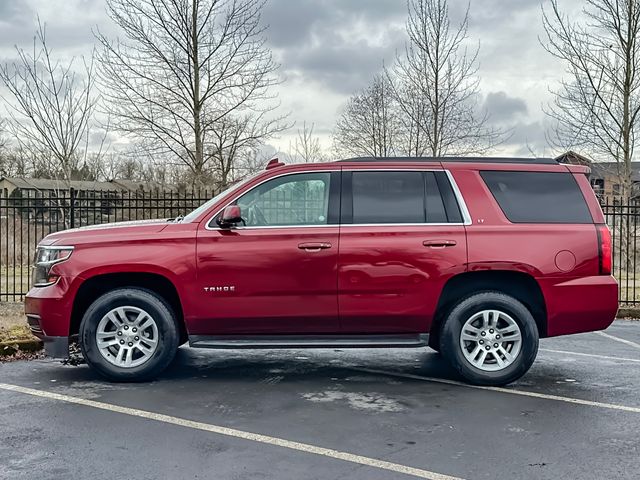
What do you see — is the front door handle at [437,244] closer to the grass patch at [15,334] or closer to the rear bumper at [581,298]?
the rear bumper at [581,298]

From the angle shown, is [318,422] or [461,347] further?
[461,347]

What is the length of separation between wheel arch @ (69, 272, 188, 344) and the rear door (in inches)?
59.4

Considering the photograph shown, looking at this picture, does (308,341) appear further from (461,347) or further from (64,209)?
(64,209)

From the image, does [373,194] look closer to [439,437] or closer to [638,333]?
[439,437]

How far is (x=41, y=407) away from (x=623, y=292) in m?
12.9

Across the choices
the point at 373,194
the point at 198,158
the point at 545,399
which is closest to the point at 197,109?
the point at 198,158

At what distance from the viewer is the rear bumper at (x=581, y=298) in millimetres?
5891

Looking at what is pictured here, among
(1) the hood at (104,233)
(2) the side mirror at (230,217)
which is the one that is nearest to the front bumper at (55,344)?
(1) the hood at (104,233)

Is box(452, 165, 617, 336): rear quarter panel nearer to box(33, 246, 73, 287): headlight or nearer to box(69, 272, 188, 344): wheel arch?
box(69, 272, 188, 344): wheel arch

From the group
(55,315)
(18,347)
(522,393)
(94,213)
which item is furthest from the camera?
(94,213)

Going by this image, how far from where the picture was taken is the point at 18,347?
7.20 meters

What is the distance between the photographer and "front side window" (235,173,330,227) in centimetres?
596

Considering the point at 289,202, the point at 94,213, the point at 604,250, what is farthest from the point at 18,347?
the point at 94,213

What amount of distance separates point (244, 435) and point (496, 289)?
2.80 m
